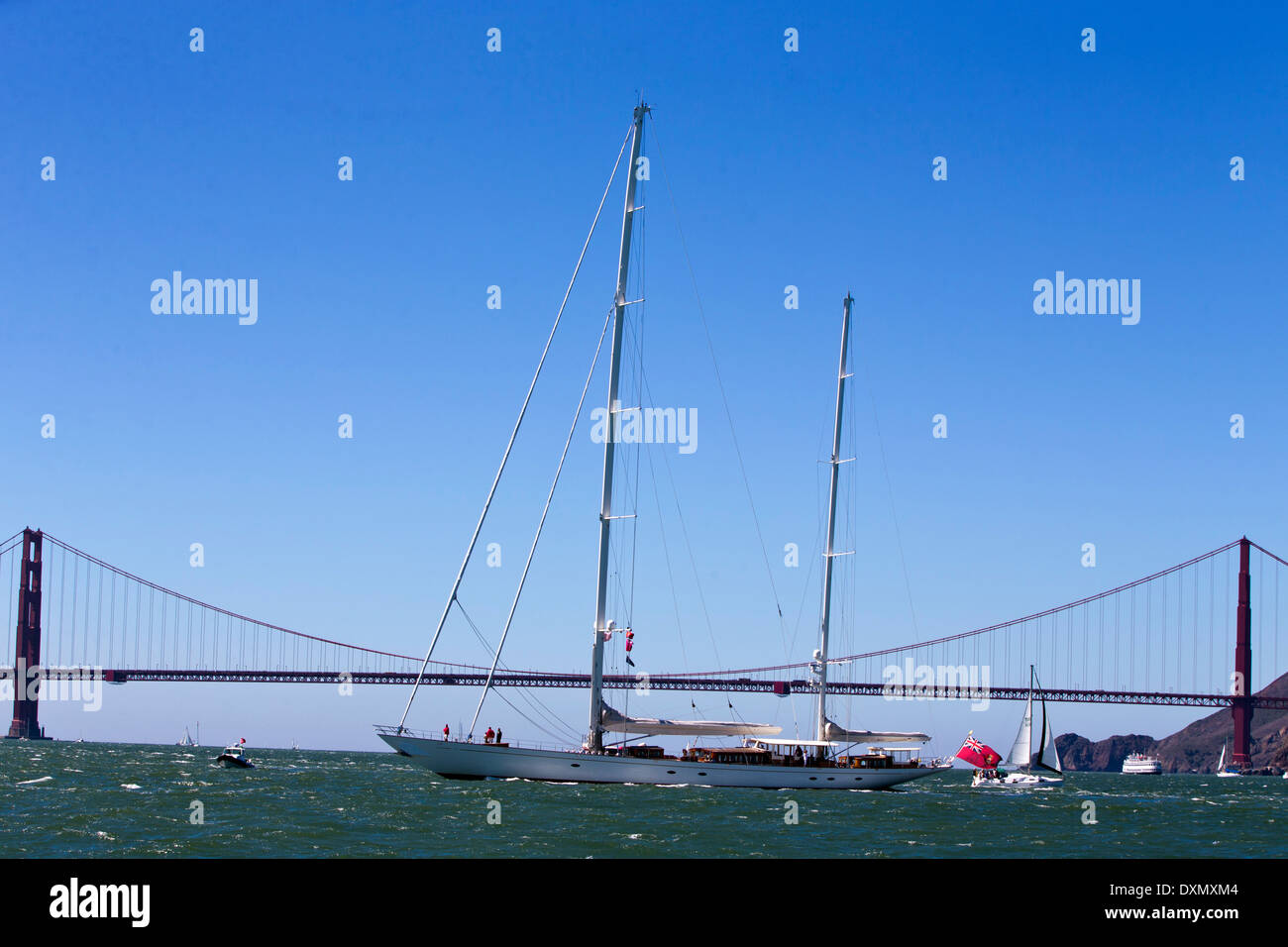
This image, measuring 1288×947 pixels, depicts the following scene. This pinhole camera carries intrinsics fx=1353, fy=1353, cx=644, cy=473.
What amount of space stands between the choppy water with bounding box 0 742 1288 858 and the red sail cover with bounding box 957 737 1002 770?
1415cm

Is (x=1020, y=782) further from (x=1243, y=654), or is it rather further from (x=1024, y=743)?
(x=1243, y=654)

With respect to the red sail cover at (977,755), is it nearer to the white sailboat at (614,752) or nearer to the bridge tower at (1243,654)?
the white sailboat at (614,752)

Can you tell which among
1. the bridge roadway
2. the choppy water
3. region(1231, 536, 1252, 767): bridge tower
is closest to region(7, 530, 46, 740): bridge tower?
the bridge roadway

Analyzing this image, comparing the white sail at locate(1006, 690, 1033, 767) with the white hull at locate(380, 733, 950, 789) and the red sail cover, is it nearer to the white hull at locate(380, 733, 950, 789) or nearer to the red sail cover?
the red sail cover

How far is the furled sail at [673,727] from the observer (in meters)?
45.6

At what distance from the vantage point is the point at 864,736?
54.4m

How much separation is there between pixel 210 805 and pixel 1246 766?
5125 inches

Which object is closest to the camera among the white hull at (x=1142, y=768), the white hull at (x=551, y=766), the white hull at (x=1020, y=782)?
the white hull at (x=551, y=766)

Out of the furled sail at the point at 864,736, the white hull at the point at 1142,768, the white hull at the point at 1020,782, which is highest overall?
the furled sail at the point at 864,736

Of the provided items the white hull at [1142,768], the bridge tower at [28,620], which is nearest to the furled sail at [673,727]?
the bridge tower at [28,620]

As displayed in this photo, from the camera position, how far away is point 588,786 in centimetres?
4400

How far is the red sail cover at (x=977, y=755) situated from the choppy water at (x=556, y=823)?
46.4ft

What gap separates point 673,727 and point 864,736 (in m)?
11.4
